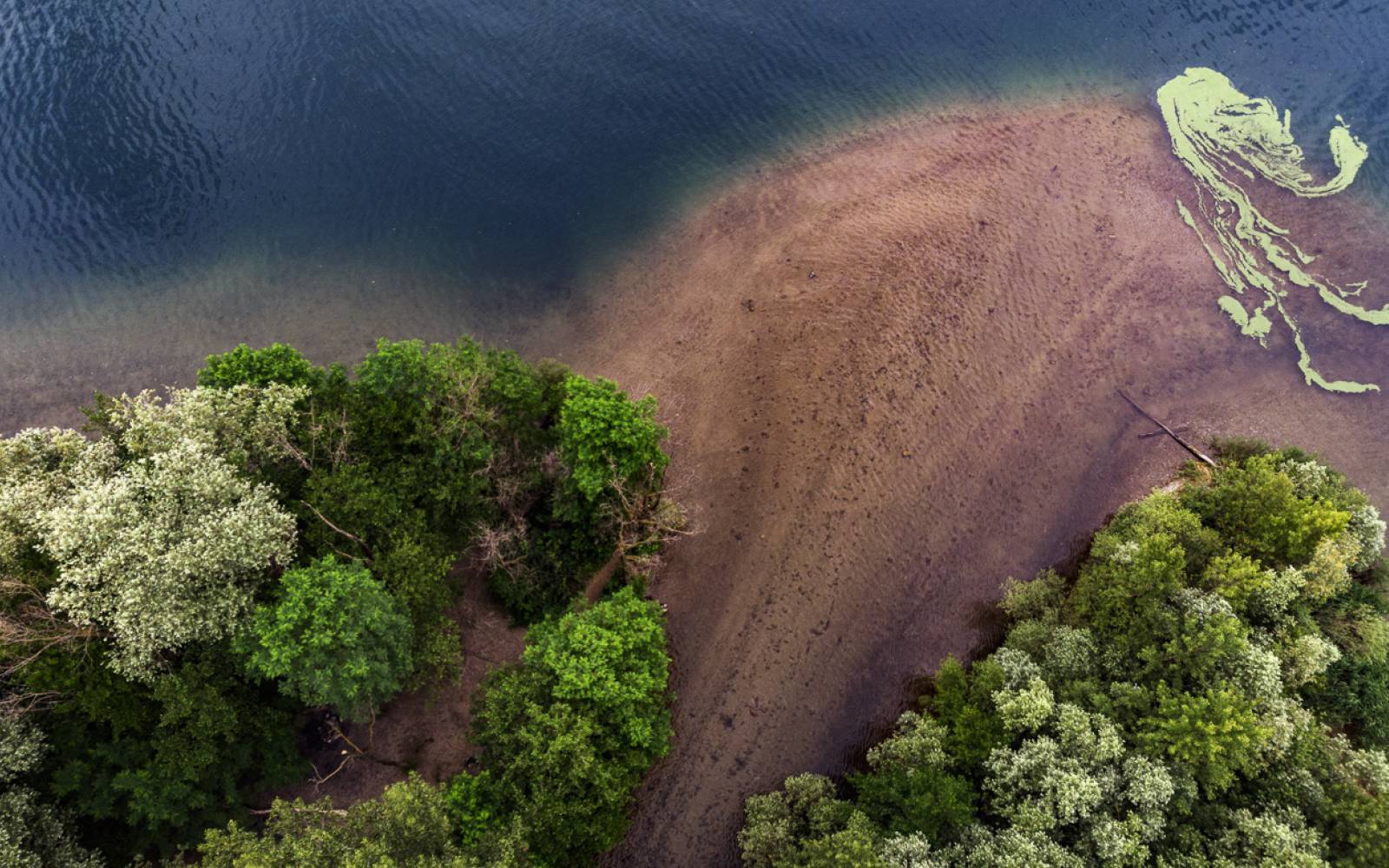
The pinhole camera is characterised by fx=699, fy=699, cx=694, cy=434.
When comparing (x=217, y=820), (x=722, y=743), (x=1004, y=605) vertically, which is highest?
(x=1004, y=605)

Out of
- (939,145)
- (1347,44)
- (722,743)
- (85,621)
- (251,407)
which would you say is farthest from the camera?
(1347,44)

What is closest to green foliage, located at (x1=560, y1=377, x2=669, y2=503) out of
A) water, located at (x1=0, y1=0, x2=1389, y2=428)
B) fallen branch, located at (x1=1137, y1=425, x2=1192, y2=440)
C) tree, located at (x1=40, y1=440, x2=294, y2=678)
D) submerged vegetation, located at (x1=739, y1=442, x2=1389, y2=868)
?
tree, located at (x1=40, y1=440, x2=294, y2=678)

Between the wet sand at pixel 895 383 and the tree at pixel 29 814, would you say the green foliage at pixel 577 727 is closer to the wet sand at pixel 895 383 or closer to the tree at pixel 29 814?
the wet sand at pixel 895 383

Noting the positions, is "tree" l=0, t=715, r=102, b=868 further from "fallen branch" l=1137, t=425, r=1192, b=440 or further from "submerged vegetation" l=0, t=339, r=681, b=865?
"fallen branch" l=1137, t=425, r=1192, b=440

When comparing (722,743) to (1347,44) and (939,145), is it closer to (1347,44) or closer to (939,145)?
(939,145)

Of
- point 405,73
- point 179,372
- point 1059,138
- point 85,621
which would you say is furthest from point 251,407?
point 1059,138

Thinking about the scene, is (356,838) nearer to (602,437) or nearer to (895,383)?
(602,437)

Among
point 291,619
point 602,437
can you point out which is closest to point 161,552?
point 291,619

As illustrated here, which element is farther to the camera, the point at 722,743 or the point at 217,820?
the point at 722,743
